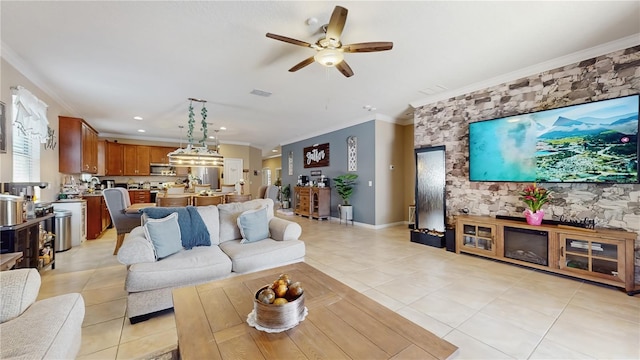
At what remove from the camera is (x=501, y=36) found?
9.16 feet

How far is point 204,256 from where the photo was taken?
2.48 metres

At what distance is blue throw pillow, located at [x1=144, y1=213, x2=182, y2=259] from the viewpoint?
2.41 metres

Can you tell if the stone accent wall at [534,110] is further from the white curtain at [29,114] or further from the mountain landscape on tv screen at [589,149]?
the white curtain at [29,114]

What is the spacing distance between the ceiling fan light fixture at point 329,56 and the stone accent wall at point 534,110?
9.96 feet

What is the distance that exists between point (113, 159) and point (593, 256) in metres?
11.1

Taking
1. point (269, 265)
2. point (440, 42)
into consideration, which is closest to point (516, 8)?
point (440, 42)

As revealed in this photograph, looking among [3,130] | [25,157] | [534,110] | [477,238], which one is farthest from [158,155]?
[534,110]

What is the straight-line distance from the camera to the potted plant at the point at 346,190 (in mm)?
6633

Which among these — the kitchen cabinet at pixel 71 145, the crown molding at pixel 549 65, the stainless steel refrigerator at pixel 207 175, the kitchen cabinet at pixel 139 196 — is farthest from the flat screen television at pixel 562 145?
the kitchen cabinet at pixel 139 196

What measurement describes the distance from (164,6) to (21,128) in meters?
2.87

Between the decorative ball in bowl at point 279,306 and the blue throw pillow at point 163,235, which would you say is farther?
the blue throw pillow at point 163,235

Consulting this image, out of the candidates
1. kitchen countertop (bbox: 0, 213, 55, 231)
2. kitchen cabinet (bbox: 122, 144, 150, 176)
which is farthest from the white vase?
Result: kitchen cabinet (bbox: 122, 144, 150, 176)

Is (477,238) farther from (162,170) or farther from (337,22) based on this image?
(162,170)

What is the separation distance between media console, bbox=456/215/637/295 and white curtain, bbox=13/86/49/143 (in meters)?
6.43
